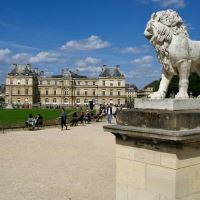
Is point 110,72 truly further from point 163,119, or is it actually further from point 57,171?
point 163,119

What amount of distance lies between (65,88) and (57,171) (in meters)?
119

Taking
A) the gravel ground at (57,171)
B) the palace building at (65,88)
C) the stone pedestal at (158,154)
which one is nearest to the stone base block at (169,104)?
the stone pedestal at (158,154)

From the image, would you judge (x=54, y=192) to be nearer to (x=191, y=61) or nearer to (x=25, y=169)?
(x=25, y=169)

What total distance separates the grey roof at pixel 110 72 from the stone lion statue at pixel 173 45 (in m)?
119

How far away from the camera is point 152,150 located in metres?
5.00

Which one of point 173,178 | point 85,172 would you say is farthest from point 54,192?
point 173,178

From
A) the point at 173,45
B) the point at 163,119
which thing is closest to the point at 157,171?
the point at 163,119

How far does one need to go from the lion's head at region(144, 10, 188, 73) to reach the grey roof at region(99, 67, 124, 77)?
118732mm

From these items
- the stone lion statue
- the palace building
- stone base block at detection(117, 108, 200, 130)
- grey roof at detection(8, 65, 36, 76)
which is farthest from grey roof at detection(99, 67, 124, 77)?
stone base block at detection(117, 108, 200, 130)

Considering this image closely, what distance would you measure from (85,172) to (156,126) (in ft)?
19.0

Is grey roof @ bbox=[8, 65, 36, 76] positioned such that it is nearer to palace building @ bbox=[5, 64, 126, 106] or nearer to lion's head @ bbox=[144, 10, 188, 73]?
palace building @ bbox=[5, 64, 126, 106]

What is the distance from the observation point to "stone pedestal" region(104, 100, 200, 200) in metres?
4.71

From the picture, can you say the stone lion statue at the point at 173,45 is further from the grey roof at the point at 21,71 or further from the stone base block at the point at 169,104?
the grey roof at the point at 21,71

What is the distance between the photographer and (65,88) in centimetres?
12912
